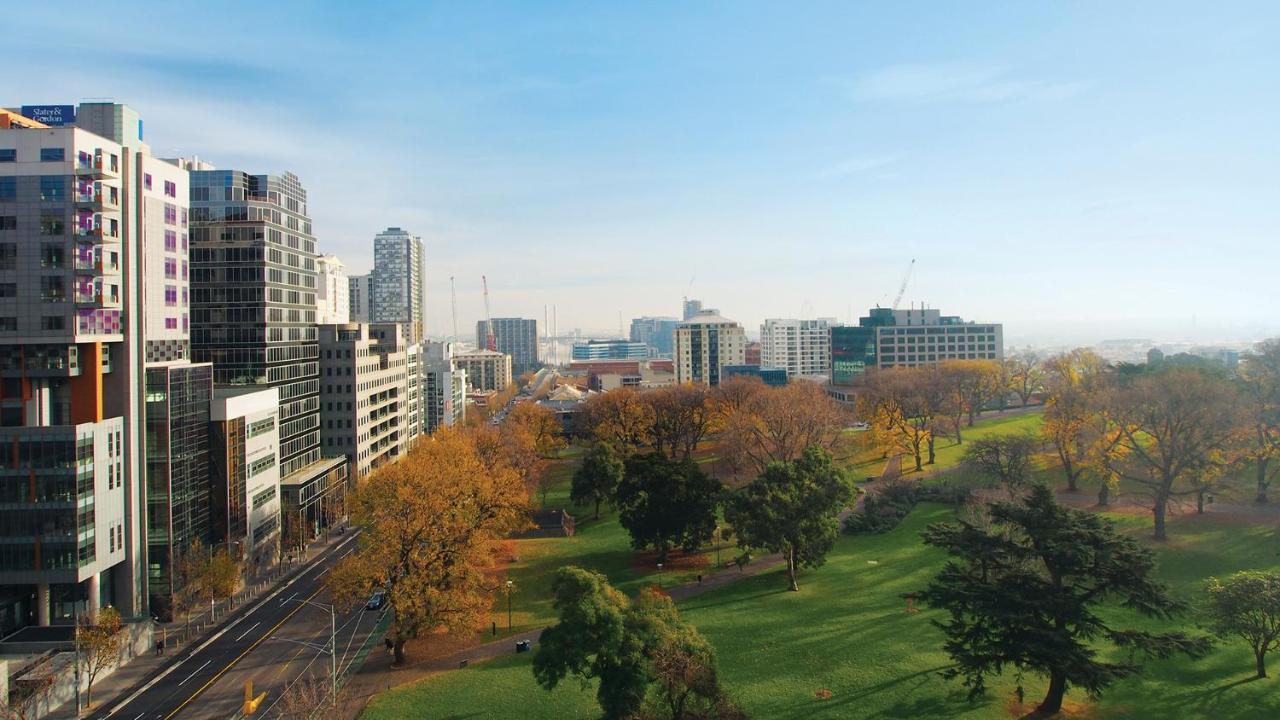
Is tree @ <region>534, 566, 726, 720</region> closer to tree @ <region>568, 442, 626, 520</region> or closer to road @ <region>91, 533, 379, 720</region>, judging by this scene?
road @ <region>91, 533, 379, 720</region>

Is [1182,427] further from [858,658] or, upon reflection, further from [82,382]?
[82,382]

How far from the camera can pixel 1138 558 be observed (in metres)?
27.7

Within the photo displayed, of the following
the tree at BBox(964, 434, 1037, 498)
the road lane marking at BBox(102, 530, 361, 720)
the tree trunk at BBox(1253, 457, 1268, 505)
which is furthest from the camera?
the tree at BBox(964, 434, 1037, 498)

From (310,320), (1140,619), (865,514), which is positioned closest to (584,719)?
(1140,619)

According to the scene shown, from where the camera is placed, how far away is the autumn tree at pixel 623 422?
8994 centimetres

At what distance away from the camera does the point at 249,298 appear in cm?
6575

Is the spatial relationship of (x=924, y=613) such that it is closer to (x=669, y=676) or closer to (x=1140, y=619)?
(x=1140, y=619)

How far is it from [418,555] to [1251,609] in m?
39.6

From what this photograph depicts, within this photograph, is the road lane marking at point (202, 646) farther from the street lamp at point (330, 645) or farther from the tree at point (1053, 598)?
the tree at point (1053, 598)

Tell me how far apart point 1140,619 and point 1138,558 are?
52.3ft

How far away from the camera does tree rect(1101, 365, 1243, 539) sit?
50.6m

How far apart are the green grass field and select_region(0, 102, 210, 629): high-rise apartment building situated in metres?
22.2

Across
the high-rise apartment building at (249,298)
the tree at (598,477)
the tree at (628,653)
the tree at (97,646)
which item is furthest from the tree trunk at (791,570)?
the high-rise apartment building at (249,298)

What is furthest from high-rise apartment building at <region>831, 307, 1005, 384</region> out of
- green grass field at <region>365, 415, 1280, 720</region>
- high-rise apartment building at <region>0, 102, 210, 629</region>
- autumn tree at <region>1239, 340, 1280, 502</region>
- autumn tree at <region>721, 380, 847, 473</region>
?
high-rise apartment building at <region>0, 102, 210, 629</region>
